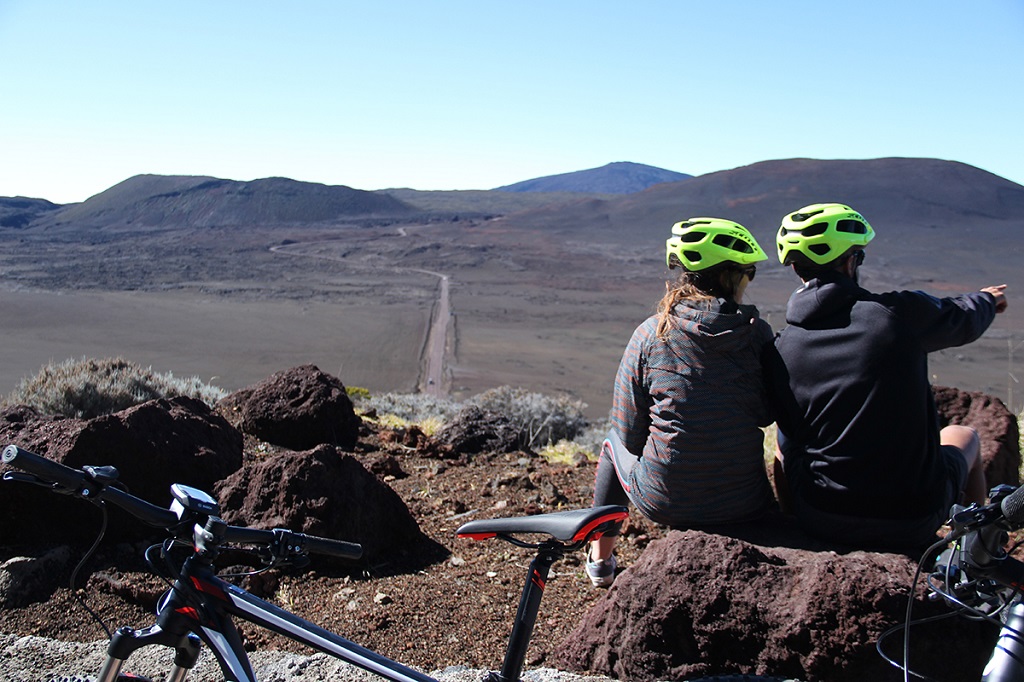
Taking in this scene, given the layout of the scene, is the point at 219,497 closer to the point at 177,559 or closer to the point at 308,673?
the point at 308,673

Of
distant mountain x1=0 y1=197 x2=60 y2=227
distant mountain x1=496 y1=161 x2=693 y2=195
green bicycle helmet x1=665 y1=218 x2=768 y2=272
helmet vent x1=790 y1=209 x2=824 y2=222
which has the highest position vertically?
distant mountain x1=496 y1=161 x2=693 y2=195

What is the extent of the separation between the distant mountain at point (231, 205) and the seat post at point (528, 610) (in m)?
85.6

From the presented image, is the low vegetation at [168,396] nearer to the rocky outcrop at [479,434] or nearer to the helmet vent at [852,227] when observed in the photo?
the rocky outcrop at [479,434]

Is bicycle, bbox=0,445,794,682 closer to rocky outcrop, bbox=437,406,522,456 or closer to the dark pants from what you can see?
the dark pants

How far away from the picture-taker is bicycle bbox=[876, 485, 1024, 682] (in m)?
1.75

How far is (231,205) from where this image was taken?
9075 cm

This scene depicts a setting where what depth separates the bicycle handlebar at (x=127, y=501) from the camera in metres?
1.59

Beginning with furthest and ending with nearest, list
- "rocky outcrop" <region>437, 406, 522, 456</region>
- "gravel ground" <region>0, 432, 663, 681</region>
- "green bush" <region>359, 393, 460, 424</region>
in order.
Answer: "green bush" <region>359, 393, 460, 424</region>, "rocky outcrop" <region>437, 406, 522, 456</region>, "gravel ground" <region>0, 432, 663, 681</region>

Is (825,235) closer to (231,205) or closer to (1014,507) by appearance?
(1014,507)

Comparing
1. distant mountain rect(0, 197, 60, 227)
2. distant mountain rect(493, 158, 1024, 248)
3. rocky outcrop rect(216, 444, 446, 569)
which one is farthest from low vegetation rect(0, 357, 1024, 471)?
distant mountain rect(0, 197, 60, 227)

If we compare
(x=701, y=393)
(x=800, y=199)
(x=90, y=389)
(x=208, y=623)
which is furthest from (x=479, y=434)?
(x=800, y=199)

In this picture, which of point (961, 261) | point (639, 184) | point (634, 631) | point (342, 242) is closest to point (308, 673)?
point (634, 631)

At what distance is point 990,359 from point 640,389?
2479cm

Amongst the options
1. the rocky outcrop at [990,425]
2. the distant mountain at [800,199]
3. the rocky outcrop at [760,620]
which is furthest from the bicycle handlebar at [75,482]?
the distant mountain at [800,199]
